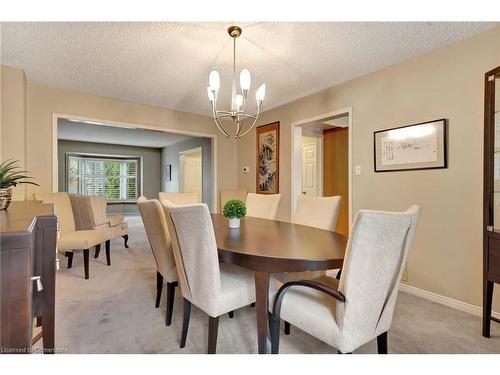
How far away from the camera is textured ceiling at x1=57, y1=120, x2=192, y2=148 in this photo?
5.63 m

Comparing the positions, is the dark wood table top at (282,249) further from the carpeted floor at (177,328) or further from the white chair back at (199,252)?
the carpeted floor at (177,328)

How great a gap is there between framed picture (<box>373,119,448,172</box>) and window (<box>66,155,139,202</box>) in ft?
24.9

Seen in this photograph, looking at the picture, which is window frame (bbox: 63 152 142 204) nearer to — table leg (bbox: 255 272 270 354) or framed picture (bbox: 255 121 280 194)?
framed picture (bbox: 255 121 280 194)

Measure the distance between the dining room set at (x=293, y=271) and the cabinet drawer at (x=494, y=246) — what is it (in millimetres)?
956

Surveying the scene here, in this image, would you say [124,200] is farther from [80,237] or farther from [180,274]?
[180,274]

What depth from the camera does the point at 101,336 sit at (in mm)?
1704

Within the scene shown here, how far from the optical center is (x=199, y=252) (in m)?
1.35

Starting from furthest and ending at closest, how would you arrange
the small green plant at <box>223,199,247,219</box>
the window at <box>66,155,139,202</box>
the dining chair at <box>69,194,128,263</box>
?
the window at <box>66,155,139,202</box>
the dining chair at <box>69,194,128,263</box>
the small green plant at <box>223,199,247,219</box>

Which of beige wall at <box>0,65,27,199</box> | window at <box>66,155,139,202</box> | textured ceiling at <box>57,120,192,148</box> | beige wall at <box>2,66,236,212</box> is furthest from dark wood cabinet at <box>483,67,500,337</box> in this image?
window at <box>66,155,139,202</box>

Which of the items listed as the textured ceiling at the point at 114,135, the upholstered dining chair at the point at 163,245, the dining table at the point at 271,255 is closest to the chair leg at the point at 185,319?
the upholstered dining chair at the point at 163,245

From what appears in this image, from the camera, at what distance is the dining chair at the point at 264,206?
2697mm

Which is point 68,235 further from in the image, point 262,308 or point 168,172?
point 168,172

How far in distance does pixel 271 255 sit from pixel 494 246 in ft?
5.08

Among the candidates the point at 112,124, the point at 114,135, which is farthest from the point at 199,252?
the point at 114,135
